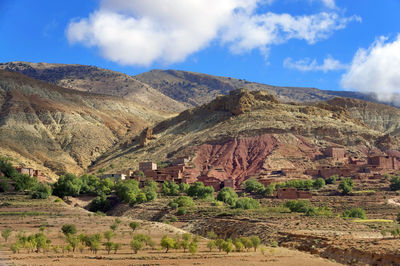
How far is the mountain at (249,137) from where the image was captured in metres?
92.1

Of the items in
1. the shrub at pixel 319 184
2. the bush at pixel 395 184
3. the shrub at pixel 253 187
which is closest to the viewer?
the bush at pixel 395 184

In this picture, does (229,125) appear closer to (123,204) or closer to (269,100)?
(269,100)

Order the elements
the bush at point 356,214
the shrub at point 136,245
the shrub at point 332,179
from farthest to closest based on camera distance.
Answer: the shrub at point 332,179, the bush at point 356,214, the shrub at point 136,245

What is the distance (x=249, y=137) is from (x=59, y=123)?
5017 cm

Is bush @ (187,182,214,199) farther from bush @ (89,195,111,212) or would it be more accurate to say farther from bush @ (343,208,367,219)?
bush @ (343,208,367,219)

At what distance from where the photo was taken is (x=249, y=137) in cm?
9919

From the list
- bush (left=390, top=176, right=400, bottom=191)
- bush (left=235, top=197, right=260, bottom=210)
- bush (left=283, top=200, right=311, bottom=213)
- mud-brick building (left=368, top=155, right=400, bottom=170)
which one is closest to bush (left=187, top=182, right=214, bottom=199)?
bush (left=235, top=197, right=260, bottom=210)

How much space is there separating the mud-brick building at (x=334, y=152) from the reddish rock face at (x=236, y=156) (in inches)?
345

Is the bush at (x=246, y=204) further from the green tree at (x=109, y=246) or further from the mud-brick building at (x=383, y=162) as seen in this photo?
the mud-brick building at (x=383, y=162)

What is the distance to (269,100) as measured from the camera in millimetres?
117812

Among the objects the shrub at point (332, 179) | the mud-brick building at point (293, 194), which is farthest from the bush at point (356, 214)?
the shrub at point (332, 179)

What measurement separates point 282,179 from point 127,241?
1635 inches

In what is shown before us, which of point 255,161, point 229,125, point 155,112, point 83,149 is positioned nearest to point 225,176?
point 255,161

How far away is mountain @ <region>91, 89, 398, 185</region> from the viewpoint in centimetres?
9212
